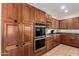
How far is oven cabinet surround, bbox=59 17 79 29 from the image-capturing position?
1897mm

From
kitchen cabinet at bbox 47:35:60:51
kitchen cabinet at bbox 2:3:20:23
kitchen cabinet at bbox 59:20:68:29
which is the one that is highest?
kitchen cabinet at bbox 2:3:20:23

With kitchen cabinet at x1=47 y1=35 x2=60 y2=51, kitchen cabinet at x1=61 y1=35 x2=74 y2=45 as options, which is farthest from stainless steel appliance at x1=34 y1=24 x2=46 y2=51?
kitchen cabinet at x1=61 y1=35 x2=74 y2=45

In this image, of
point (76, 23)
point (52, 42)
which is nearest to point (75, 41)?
point (76, 23)

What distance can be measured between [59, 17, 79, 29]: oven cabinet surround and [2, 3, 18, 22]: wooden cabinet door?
0.97 metres

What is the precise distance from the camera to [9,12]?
1.31 meters

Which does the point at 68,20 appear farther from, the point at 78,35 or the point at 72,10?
the point at 78,35

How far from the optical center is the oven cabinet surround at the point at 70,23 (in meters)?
1.90

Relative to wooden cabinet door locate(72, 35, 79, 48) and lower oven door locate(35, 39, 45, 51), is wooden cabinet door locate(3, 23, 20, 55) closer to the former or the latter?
lower oven door locate(35, 39, 45, 51)

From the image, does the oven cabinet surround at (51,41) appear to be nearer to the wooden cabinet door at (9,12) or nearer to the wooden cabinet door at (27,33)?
the wooden cabinet door at (27,33)

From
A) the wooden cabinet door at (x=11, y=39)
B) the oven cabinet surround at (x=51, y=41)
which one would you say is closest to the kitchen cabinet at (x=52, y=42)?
the oven cabinet surround at (x=51, y=41)

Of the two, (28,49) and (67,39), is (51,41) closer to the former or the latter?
(67,39)

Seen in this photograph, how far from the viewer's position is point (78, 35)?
2174 mm

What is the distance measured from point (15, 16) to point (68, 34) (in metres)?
1.47

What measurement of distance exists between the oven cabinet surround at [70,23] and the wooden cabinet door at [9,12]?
967mm
